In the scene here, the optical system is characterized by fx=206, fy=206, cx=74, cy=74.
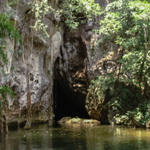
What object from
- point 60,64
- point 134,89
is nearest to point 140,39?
point 134,89

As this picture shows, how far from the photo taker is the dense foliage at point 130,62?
12.2m

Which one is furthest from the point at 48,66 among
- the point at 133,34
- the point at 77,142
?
the point at 77,142

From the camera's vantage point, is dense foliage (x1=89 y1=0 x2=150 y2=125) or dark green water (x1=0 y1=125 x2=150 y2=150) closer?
dark green water (x1=0 y1=125 x2=150 y2=150)

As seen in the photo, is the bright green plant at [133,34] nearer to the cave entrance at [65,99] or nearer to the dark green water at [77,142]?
the dark green water at [77,142]

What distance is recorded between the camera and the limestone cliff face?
14.3m

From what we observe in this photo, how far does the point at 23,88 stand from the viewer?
50.1 feet

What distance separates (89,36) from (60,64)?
16.5 ft

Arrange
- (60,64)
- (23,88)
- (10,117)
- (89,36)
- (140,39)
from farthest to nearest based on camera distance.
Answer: (60,64) < (89,36) < (23,88) < (10,117) < (140,39)

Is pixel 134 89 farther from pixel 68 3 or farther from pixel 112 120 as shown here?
pixel 68 3

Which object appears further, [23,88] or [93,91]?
[93,91]

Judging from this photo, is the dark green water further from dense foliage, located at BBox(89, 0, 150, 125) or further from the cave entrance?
the cave entrance

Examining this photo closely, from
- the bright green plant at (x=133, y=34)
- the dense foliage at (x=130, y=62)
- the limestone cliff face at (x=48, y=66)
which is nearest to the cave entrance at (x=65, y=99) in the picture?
the limestone cliff face at (x=48, y=66)

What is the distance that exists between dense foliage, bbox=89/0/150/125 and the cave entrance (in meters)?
7.84

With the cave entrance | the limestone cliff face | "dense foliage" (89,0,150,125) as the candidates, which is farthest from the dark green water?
the cave entrance
